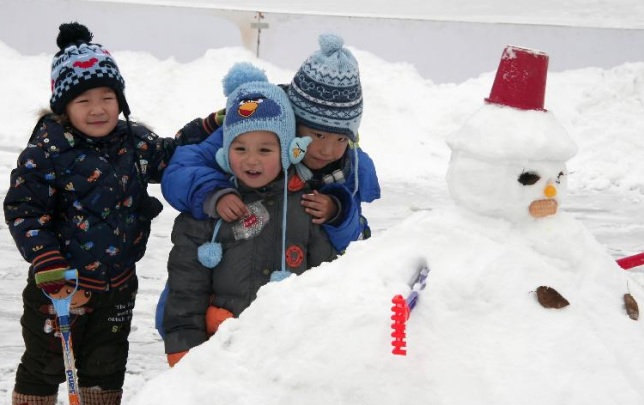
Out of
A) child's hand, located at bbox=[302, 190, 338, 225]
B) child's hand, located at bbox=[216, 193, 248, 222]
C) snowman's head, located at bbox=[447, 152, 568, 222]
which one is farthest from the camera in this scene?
child's hand, located at bbox=[302, 190, 338, 225]

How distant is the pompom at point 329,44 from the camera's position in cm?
268

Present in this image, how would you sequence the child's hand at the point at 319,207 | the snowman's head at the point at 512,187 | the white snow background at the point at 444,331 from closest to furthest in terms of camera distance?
1. the white snow background at the point at 444,331
2. the snowman's head at the point at 512,187
3. the child's hand at the point at 319,207

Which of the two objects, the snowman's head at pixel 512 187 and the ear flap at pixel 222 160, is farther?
the ear flap at pixel 222 160

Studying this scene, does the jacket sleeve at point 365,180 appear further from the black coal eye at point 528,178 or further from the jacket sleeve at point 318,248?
the black coal eye at point 528,178

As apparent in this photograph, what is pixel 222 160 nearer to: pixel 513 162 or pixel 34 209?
pixel 34 209

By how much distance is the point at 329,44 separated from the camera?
8.80 ft

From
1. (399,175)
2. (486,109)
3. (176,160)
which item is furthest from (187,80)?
(486,109)

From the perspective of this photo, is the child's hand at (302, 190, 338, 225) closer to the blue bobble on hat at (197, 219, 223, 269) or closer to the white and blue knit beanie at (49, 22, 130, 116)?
the blue bobble on hat at (197, 219, 223, 269)

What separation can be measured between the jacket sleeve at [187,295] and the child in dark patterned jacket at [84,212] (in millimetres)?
311

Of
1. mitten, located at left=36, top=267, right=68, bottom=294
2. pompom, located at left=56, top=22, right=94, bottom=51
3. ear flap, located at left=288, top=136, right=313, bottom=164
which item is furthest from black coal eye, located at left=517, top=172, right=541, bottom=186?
pompom, located at left=56, top=22, right=94, bottom=51

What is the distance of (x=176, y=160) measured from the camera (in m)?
2.67

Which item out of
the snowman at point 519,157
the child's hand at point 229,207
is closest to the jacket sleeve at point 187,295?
the child's hand at point 229,207

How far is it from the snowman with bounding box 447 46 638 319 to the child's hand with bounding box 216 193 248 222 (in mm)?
842

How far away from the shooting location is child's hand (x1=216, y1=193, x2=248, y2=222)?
2.43 metres
